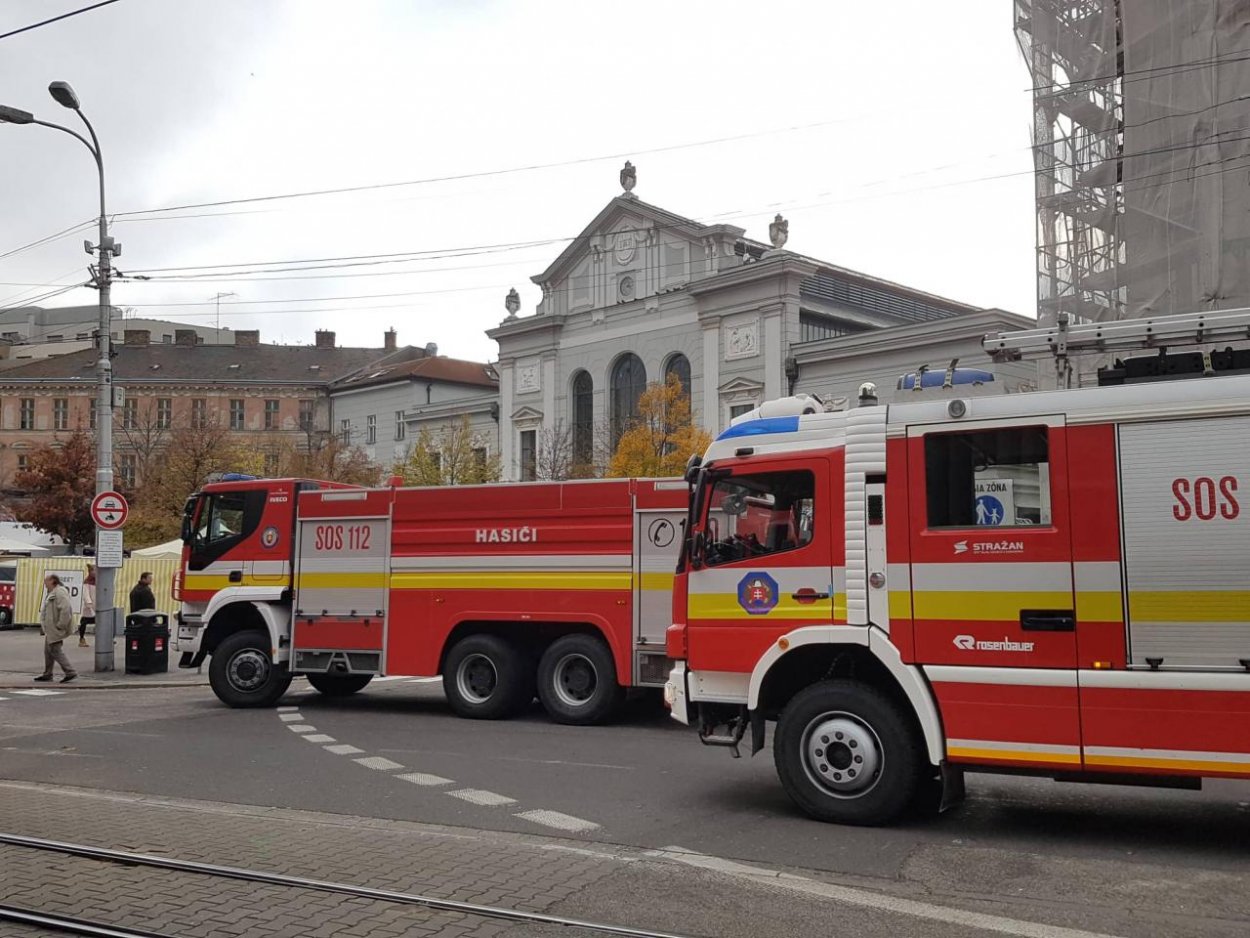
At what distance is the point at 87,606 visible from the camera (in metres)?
30.6

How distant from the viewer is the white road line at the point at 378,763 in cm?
1105

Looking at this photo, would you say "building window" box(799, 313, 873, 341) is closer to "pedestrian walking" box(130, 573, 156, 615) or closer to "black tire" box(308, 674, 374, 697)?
"pedestrian walking" box(130, 573, 156, 615)

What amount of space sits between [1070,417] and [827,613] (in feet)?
6.86

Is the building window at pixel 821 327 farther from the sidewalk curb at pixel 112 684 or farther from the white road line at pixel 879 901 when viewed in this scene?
the white road line at pixel 879 901

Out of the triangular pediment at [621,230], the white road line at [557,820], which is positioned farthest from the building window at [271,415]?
the white road line at [557,820]

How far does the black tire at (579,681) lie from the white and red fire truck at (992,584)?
4461 mm

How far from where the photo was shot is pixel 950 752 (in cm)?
788

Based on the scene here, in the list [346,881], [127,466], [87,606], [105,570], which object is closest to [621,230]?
[87,606]

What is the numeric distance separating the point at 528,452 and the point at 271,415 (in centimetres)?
2772

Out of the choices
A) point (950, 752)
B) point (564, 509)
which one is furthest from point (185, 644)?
point (950, 752)

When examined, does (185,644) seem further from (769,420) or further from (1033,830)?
(1033,830)

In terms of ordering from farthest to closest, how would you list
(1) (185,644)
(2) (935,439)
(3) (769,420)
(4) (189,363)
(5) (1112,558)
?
(4) (189,363), (1) (185,644), (3) (769,420), (2) (935,439), (5) (1112,558)

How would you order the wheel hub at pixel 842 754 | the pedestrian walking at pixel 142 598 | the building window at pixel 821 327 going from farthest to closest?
the building window at pixel 821 327 → the pedestrian walking at pixel 142 598 → the wheel hub at pixel 842 754

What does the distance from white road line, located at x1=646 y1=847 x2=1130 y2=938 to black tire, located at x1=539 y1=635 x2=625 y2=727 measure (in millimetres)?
5972
